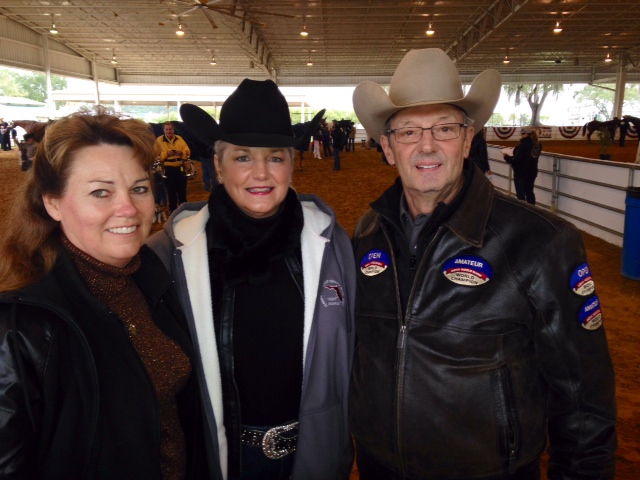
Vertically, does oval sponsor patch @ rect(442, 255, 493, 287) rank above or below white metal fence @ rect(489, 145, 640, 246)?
above

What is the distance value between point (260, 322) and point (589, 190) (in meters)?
7.43

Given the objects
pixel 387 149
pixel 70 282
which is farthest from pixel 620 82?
pixel 70 282

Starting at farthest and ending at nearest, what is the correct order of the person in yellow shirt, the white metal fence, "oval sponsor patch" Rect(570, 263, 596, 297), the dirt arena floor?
the person in yellow shirt → the white metal fence → the dirt arena floor → "oval sponsor patch" Rect(570, 263, 596, 297)

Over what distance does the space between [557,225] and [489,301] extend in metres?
0.29

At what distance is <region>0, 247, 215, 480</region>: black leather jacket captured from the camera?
3.31ft

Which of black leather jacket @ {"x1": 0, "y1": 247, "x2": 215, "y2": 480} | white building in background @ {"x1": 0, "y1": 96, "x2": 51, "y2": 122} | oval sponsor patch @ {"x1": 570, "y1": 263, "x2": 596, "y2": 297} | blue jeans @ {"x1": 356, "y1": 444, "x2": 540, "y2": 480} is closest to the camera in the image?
black leather jacket @ {"x1": 0, "y1": 247, "x2": 215, "y2": 480}

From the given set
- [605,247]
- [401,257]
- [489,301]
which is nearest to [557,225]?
[489,301]

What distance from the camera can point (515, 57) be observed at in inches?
1110

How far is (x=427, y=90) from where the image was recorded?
1.64 metres

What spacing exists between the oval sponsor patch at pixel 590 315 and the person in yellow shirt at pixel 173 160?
840 centimetres

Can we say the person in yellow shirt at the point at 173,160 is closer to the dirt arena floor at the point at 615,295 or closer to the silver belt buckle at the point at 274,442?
the dirt arena floor at the point at 615,295

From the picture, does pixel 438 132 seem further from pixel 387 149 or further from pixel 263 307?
pixel 263 307

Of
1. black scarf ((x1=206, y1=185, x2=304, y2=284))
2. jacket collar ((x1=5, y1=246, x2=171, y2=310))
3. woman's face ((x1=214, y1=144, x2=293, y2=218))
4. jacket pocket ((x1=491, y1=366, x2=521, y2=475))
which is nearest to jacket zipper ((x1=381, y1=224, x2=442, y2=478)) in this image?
jacket pocket ((x1=491, y1=366, x2=521, y2=475))

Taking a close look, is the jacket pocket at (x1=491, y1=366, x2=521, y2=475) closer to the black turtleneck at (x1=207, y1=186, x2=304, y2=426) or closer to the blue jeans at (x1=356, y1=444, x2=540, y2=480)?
the blue jeans at (x1=356, y1=444, x2=540, y2=480)
